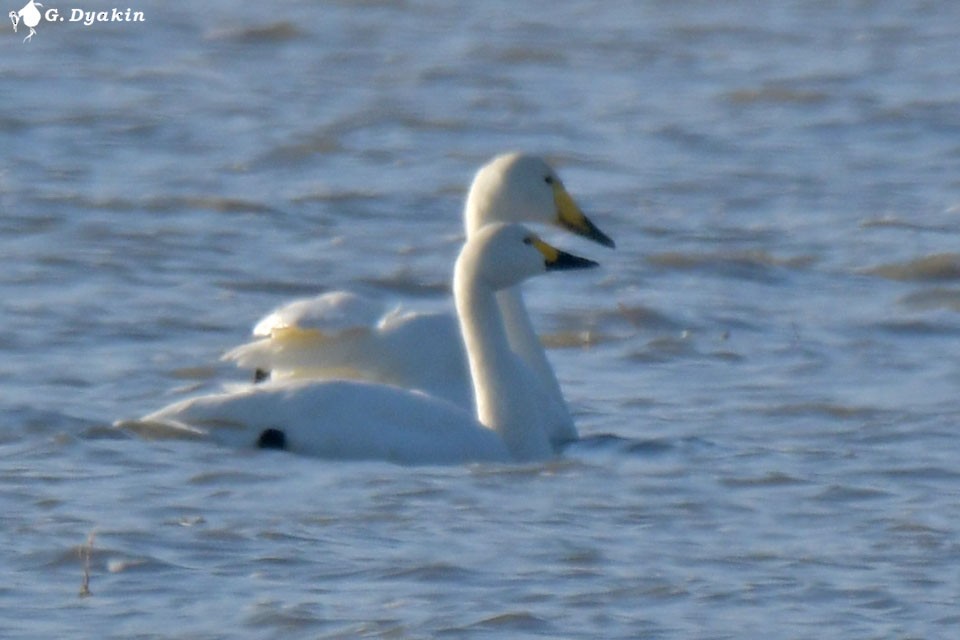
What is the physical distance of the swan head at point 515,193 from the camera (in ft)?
27.8

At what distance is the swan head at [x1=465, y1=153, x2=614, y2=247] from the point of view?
334 inches

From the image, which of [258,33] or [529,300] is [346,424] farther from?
[258,33]

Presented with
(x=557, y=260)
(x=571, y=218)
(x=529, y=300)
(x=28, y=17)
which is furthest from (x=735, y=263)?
(x=28, y=17)

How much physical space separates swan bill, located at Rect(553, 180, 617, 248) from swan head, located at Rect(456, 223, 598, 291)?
40.0 inches

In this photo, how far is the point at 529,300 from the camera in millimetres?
10109

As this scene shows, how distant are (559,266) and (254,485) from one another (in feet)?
4.31

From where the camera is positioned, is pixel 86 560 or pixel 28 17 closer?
pixel 86 560

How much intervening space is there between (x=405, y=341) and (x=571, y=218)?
1.28m

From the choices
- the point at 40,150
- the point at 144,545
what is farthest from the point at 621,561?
the point at 40,150

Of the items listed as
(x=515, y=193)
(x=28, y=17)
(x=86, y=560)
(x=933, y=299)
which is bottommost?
(x=933, y=299)

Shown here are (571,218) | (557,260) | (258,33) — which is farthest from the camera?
(258,33)

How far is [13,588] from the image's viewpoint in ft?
18.4

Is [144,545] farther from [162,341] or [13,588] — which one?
[162,341]

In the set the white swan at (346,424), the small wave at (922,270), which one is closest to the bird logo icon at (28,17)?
the small wave at (922,270)
